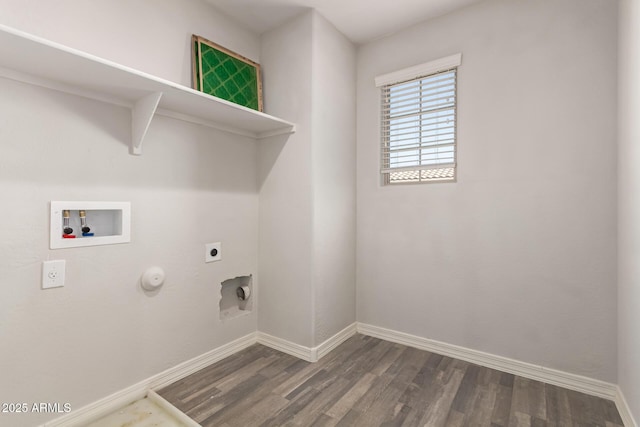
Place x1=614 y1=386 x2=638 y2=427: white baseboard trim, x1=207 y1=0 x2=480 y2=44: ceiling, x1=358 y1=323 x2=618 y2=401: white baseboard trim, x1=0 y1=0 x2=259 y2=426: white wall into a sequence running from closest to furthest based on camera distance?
x1=0 y1=0 x2=259 y2=426: white wall → x1=614 y1=386 x2=638 y2=427: white baseboard trim → x1=358 y1=323 x2=618 y2=401: white baseboard trim → x1=207 y1=0 x2=480 y2=44: ceiling

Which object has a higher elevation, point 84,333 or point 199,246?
point 199,246

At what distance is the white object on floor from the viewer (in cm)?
157

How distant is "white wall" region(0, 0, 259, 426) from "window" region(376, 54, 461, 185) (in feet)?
4.06

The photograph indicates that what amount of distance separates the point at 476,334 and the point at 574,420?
0.66 m

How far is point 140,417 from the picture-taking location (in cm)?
162

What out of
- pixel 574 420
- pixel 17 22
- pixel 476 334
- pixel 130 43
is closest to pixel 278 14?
pixel 130 43

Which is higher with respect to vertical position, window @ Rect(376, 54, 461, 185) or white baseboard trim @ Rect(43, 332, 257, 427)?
window @ Rect(376, 54, 461, 185)

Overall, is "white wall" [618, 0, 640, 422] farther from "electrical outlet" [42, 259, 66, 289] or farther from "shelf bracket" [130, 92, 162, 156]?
"electrical outlet" [42, 259, 66, 289]

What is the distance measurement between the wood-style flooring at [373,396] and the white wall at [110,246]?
14.3 inches

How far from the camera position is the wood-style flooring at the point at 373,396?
1.60 metres

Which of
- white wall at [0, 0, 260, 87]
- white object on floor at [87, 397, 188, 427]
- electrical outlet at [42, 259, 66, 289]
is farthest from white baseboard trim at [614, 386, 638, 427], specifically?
white wall at [0, 0, 260, 87]

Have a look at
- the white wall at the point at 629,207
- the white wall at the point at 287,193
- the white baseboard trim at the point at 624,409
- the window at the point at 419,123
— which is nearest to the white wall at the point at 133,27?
the white wall at the point at 287,193

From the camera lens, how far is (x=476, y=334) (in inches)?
86.0

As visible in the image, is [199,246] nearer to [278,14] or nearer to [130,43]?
[130,43]
